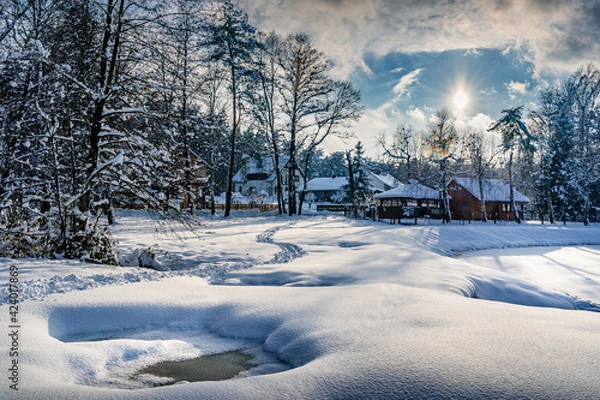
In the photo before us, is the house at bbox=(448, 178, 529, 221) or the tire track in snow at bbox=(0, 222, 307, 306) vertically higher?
the house at bbox=(448, 178, 529, 221)

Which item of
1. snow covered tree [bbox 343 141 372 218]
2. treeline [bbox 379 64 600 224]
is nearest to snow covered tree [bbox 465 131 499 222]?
treeline [bbox 379 64 600 224]

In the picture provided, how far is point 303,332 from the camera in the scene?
3.79 meters

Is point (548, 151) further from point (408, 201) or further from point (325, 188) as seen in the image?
point (325, 188)

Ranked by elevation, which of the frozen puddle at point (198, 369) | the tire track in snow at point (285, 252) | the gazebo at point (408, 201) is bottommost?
the frozen puddle at point (198, 369)

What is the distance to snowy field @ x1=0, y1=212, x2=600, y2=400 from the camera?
8.21 feet

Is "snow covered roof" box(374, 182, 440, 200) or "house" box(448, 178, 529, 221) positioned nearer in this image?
"snow covered roof" box(374, 182, 440, 200)

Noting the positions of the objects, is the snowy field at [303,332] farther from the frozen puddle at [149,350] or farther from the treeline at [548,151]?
the treeline at [548,151]

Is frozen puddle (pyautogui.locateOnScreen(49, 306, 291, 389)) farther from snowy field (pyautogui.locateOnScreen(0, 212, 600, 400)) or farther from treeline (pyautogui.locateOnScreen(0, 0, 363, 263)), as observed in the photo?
treeline (pyautogui.locateOnScreen(0, 0, 363, 263))

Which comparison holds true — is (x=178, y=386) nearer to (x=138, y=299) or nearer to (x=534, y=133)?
(x=138, y=299)

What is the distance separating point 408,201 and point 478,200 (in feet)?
27.8

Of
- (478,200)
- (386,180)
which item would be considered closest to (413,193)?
(478,200)

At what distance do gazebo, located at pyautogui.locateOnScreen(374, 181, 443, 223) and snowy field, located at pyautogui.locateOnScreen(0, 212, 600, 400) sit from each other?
2154 centimetres

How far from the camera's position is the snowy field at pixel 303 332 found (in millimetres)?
2504

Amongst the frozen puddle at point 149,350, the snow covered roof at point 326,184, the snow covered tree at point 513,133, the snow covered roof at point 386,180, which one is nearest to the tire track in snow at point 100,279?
the frozen puddle at point 149,350
